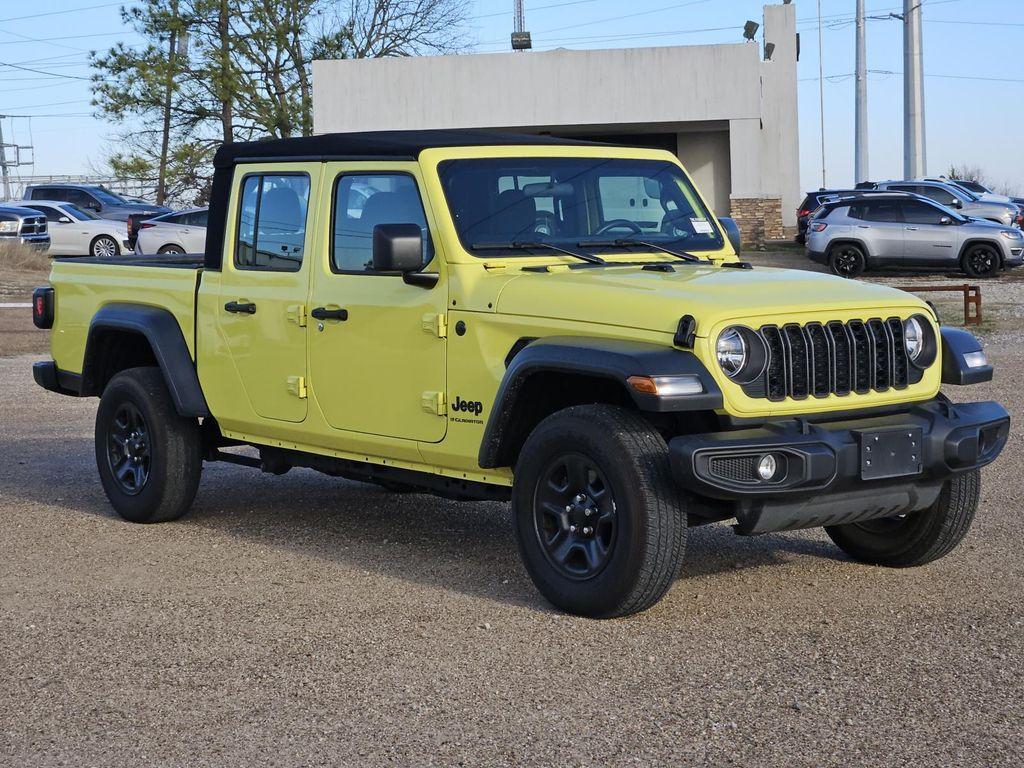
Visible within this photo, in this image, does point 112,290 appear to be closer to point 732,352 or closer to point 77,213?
point 732,352

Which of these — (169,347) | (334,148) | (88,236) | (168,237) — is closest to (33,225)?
(88,236)

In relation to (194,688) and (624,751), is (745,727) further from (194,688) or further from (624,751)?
(194,688)

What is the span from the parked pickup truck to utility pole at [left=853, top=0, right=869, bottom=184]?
45.1 m

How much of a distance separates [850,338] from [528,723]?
206 cm

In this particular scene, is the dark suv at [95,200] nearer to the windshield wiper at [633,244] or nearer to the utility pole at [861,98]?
the utility pole at [861,98]

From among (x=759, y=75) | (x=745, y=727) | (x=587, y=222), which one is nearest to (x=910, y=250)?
(x=759, y=75)

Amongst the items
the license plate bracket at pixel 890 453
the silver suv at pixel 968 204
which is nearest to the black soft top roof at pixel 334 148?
the license plate bracket at pixel 890 453

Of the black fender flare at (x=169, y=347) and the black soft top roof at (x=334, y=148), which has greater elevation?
the black soft top roof at (x=334, y=148)

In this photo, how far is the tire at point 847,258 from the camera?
94.5 feet

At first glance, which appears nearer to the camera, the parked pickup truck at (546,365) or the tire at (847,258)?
the parked pickup truck at (546,365)

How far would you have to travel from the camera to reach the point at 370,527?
25.5ft

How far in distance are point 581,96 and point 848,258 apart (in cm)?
1164

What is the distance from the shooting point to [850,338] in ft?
18.4

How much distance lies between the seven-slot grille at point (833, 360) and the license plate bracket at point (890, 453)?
24 centimetres
